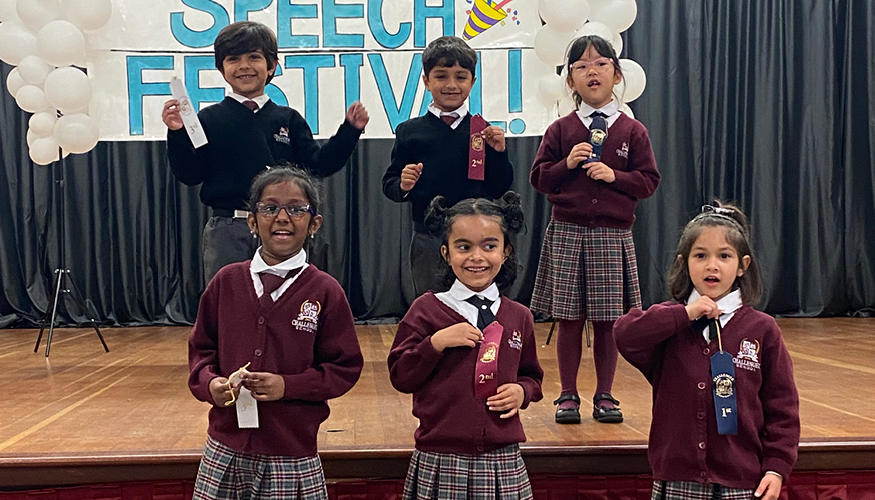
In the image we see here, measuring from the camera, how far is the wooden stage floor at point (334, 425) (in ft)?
6.34

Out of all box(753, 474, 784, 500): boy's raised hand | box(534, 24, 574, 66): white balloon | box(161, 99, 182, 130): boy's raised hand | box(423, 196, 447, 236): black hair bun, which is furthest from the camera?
box(534, 24, 574, 66): white balloon

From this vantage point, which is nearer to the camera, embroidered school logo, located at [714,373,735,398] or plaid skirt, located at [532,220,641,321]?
embroidered school logo, located at [714,373,735,398]

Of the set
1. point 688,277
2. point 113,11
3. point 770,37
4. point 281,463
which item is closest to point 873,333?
point 770,37

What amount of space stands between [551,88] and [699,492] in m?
2.73

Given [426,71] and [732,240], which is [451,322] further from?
[426,71]

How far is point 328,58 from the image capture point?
13.9 feet

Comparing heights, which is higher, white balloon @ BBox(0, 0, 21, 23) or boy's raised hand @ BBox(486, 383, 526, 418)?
white balloon @ BBox(0, 0, 21, 23)

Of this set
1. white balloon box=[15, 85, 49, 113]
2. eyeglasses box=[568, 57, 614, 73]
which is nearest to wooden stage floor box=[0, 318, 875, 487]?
A: eyeglasses box=[568, 57, 614, 73]

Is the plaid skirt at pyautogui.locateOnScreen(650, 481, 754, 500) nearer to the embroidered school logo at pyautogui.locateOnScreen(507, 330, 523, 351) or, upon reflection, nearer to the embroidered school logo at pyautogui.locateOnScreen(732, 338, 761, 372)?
the embroidered school logo at pyautogui.locateOnScreen(732, 338, 761, 372)

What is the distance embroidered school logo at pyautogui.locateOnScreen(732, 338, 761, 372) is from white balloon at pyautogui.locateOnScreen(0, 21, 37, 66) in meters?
3.62

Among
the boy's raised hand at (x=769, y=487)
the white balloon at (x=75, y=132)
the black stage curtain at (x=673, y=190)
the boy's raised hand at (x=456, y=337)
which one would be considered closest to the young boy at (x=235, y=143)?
the boy's raised hand at (x=456, y=337)

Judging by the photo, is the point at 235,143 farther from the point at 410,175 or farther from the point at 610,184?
the point at 610,184

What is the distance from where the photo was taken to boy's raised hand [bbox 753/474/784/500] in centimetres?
149

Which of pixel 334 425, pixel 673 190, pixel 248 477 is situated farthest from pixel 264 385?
pixel 673 190
